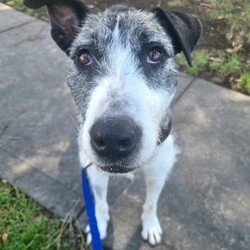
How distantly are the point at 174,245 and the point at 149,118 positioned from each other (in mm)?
1675

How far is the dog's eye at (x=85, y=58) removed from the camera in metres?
2.72

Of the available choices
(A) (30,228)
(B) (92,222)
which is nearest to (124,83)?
(B) (92,222)

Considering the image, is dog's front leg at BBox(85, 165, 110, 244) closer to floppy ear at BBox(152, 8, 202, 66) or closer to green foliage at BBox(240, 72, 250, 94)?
floppy ear at BBox(152, 8, 202, 66)

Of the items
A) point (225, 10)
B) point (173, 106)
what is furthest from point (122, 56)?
point (225, 10)

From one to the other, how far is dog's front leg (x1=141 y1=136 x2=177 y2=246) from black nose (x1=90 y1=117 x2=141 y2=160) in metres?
0.94

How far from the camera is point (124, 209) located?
3715mm

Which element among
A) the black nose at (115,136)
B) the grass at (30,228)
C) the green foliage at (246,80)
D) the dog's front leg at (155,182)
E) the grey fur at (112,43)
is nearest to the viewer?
the black nose at (115,136)

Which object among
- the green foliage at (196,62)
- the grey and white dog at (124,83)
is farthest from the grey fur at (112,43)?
the green foliage at (196,62)

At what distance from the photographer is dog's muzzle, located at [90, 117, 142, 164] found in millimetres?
2049

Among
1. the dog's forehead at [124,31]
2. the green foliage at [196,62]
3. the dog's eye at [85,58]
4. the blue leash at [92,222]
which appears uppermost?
the dog's forehead at [124,31]

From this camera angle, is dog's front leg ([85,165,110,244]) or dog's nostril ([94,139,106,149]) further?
dog's front leg ([85,165,110,244])

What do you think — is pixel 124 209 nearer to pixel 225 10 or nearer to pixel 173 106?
pixel 173 106

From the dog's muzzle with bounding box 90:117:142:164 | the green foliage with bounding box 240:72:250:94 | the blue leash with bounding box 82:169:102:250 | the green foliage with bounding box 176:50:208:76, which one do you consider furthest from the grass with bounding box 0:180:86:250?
the green foliage with bounding box 240:72:250:94

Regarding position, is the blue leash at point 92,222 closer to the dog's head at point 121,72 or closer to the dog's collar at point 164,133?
the dog's head at point 121,72
